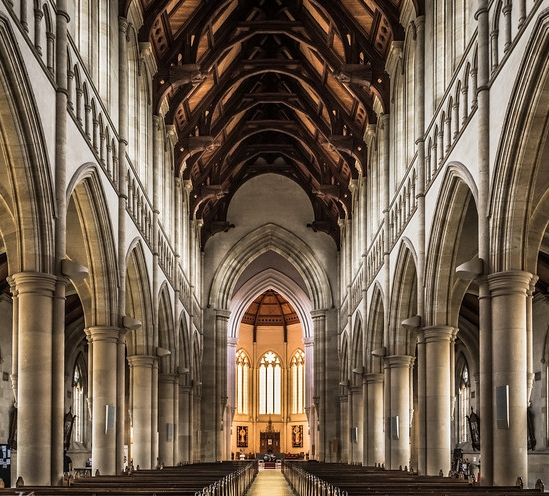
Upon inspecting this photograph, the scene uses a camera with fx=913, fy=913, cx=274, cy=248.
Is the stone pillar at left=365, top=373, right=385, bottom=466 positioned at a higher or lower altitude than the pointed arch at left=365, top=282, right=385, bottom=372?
lower

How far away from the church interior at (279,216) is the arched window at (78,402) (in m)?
0.24

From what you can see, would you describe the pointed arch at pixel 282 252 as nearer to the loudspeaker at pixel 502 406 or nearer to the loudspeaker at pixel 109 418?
the loudspeaker at pixel 109 418

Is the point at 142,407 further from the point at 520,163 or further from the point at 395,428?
the point at 520,163

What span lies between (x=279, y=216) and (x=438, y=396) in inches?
1035

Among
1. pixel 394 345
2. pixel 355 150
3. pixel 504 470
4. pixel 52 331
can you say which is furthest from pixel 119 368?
pixel 355 150

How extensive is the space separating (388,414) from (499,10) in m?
15.0

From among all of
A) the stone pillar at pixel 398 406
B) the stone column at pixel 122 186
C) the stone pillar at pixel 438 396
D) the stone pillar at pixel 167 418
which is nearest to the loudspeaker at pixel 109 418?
the stone column at pixel 122 186

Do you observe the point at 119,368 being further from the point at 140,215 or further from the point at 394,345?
the point at 394,345

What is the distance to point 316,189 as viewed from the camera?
4175cm

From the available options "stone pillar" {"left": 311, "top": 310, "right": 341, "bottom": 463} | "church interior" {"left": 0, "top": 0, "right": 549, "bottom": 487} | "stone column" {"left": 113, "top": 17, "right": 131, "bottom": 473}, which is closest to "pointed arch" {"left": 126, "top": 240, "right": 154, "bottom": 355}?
"church interior" {"left": 0, "top": 0, "right": 549, "bottom": 487}

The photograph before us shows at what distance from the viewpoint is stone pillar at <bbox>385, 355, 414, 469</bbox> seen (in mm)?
26500

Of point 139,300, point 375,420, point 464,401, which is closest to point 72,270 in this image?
point 139,300

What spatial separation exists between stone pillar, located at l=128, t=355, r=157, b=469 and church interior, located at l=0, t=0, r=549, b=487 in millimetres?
85

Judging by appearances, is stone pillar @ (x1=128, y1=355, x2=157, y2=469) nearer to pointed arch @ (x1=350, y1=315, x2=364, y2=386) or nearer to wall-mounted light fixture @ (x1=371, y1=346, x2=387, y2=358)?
wall-mounted light fixture @ (x1=371, y1=346, x2=387, y2=358)
